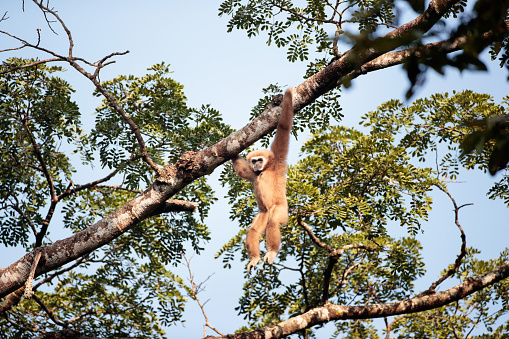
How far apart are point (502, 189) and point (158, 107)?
7.13 meters

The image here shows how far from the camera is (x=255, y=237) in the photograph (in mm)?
7652

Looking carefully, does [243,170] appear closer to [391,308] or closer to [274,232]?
[274,232]

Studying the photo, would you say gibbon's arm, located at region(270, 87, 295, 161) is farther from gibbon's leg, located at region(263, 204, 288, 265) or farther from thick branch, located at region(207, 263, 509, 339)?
thick branch, located at region(207, 263, 509, 339)

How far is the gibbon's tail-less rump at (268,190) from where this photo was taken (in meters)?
7.27

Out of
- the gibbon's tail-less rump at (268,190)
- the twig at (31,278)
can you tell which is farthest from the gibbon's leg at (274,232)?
the twig at (31,278)

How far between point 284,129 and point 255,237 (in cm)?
209

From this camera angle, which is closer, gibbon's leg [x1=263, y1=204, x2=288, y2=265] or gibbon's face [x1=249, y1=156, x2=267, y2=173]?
gibbon's leg [x1=263, y1=204, x2=288, y2=265]

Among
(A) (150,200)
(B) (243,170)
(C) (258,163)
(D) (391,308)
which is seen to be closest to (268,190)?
(C) (258,163)

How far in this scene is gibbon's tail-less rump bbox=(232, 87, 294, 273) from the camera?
23.9 feet

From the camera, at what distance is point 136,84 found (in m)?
8.67

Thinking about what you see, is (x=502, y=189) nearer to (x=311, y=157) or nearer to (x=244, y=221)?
(x=311, y=157)

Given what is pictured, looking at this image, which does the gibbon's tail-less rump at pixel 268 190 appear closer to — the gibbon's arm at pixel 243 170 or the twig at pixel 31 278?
the gibbon's arm at pixel 243 170

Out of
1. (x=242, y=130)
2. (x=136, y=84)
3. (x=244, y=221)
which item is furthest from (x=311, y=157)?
(x=136, y=84)

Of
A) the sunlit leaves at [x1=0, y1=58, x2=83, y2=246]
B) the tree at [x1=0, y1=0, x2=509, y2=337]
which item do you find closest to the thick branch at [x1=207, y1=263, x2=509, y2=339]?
the tree at [x1=0, y1=0, x2=509, y2=337]
